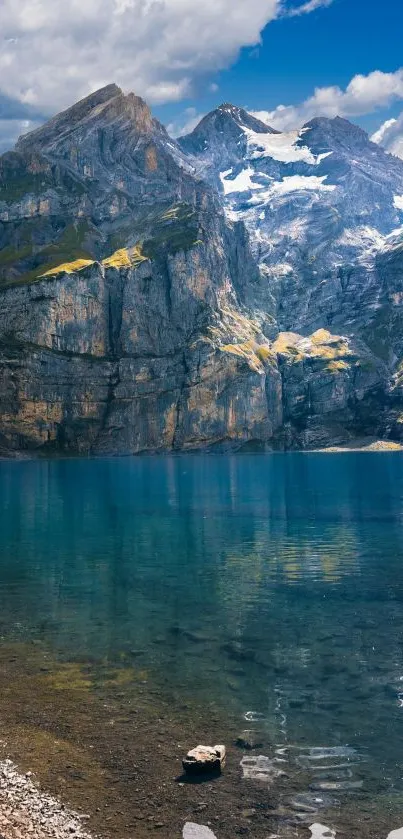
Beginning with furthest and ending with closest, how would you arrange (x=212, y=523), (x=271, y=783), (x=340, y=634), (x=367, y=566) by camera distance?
(x=212, y=523) → (x=367, y=566) → (x=340, y=634) → (x=271, y=783)

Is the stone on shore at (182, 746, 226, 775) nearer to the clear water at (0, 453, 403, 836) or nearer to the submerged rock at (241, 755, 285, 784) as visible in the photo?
the submerged rock at (241, 755, 285, 784)

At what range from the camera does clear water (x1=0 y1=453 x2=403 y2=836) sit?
1277 inches

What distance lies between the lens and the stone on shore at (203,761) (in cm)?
2738

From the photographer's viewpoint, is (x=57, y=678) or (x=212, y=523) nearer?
(x=57, y=678)

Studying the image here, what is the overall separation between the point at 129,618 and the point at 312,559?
2866 cm

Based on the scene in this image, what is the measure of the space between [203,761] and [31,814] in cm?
670

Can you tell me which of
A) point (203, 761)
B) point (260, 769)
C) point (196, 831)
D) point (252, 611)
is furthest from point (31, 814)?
point (252, 611)

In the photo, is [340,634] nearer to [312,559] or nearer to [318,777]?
[318,777]

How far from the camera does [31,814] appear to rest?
2483 centimetres

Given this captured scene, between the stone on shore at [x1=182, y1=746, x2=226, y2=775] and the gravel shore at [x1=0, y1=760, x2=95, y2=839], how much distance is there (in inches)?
188

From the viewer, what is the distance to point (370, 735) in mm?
31469

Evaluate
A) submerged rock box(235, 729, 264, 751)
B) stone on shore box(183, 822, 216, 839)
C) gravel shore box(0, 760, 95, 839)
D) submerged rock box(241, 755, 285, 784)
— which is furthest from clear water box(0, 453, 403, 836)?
gravel shore box(0, 760, 95, 839)

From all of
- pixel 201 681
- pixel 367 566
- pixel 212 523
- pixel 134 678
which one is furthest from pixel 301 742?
pixel 212 523

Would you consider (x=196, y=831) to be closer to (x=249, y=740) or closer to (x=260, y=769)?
(x=260, y=769)
